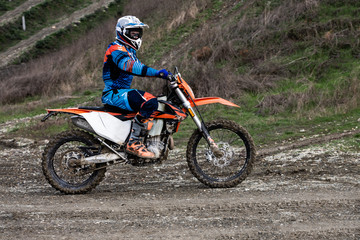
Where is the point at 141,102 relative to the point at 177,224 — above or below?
above

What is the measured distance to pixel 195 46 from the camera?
688 inches

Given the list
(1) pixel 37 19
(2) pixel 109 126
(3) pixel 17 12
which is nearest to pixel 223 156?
(2) pixel 109 126

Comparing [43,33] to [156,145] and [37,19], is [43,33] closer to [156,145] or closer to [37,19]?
[37,19]

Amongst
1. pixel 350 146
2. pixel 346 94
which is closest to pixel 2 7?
pixel 346 94

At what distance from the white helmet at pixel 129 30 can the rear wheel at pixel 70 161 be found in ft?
4.73

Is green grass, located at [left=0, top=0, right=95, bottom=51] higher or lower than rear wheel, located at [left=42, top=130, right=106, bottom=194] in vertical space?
higher

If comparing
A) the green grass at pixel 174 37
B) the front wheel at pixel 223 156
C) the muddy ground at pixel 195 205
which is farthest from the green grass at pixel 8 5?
the front wheel at pixel 223 156

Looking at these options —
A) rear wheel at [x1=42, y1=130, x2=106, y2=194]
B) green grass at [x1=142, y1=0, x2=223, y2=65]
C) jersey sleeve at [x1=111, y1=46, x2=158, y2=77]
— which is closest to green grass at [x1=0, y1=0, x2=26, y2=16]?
green grass at [x1=142, y1=0, x2=223, y2=65]

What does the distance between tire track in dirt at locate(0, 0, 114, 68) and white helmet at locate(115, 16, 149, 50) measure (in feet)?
65.8

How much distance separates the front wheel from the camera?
606cm

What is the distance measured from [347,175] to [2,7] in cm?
3160

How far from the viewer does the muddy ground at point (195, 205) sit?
4402 millimetres

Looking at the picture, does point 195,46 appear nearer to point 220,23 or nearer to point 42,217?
point 220,23

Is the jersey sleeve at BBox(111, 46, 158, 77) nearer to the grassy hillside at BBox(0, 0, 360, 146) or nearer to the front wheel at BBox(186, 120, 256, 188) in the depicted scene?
the front wheel at BBox(186, 120, 256, 188)
